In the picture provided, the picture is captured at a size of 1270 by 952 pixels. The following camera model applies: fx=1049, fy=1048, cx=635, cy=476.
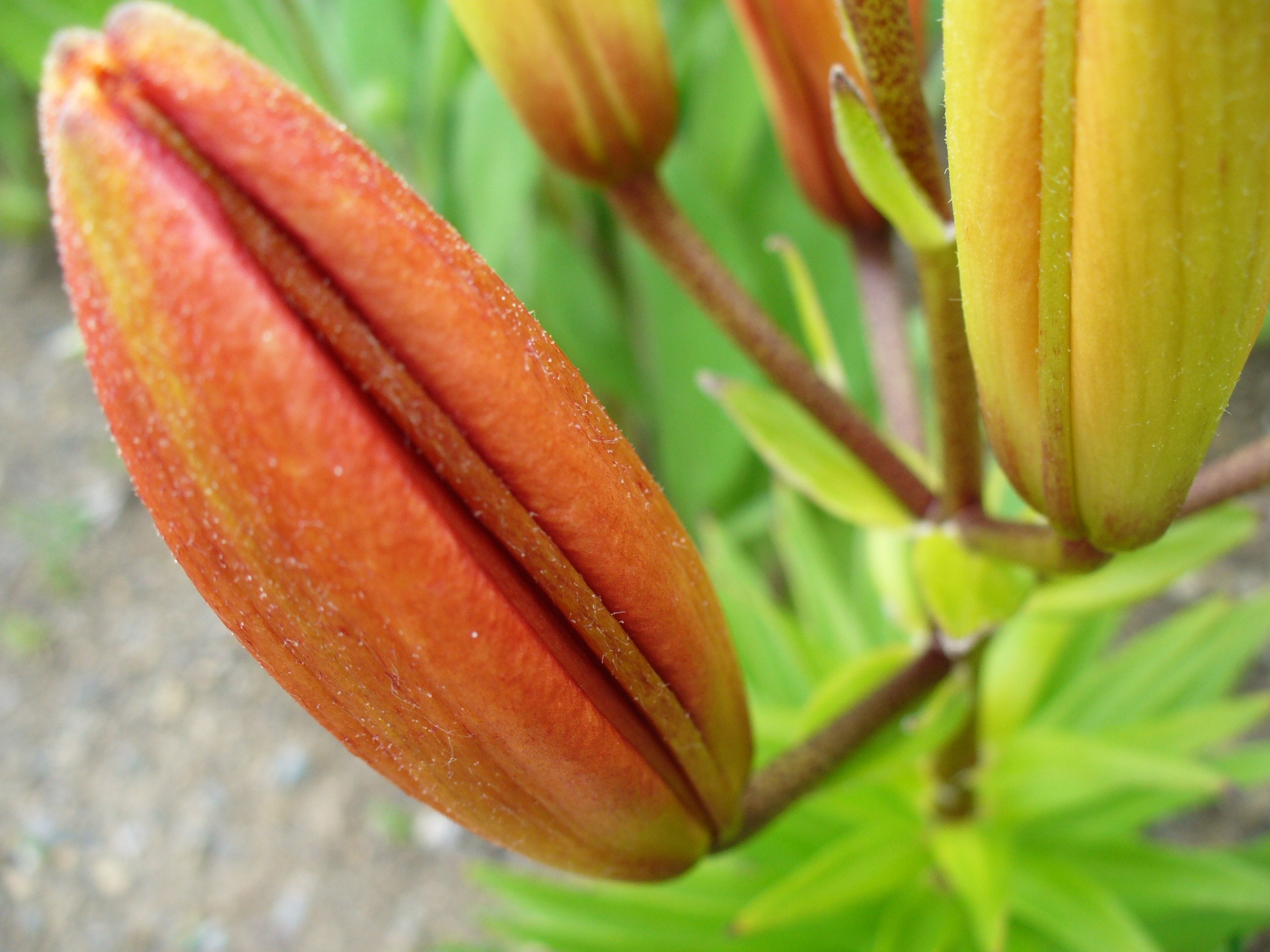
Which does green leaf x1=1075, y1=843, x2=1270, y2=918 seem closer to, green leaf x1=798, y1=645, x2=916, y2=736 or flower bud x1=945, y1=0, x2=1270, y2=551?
green leaf x1=798, y1=645, x2=916, y2=736

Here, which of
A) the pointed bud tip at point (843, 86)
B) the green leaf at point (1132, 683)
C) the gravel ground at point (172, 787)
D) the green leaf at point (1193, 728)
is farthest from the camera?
the gravel ground at point (172, 787)

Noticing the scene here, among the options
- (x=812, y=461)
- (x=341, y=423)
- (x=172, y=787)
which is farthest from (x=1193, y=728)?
(x=172, y=787)

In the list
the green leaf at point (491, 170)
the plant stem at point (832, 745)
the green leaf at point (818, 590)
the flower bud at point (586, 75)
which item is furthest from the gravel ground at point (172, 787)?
the flower bud at point (586, 75)

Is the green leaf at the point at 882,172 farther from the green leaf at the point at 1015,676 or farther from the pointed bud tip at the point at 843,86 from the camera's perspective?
the green leaf at the point at 1015,676

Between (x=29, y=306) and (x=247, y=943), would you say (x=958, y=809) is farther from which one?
(x=29, y=306)

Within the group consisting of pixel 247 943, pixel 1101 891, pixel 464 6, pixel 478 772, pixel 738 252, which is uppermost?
pixel 464 6

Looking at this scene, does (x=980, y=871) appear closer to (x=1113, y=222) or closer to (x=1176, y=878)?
(x=1176, y=878)

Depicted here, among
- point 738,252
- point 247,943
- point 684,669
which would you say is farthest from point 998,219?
point 247,943
